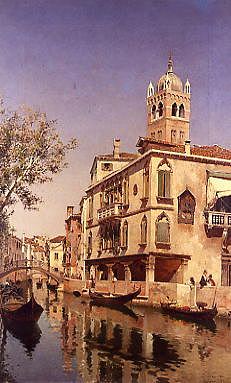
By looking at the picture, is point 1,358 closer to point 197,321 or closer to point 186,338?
point 186,338

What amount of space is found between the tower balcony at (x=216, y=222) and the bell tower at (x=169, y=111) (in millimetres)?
8504

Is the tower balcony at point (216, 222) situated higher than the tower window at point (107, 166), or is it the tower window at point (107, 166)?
the tower window at point (107, 166)

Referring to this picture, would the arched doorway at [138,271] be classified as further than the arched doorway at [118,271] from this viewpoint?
No

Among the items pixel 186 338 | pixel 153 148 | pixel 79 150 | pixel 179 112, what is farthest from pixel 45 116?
pixel 179 112

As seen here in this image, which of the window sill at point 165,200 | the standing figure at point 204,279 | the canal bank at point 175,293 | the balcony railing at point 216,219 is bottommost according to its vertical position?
the canal bank at point 175,293

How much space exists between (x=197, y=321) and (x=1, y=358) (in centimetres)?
429

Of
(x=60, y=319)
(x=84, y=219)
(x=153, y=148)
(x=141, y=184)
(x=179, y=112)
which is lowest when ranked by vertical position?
(x=60, y=319)

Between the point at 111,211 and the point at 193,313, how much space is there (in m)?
3.96

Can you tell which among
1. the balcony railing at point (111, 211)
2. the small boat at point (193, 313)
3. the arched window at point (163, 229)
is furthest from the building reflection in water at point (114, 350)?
the balcony railing at point (111, 211)

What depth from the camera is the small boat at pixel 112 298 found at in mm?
10773

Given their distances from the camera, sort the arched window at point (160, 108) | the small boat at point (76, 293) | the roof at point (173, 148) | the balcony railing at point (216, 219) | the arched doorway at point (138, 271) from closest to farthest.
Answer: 1. the balcony railing at point (216, 219)
2. the roof at point (173, 148)
3. the arched doorway at point (138, 271)
4. the small boat at point (76, 293)
5. the arched window at point (160, 108)

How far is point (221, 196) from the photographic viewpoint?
1155 centimetres

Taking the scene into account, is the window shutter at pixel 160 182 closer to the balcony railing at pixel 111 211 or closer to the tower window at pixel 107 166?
the tower window at pixel 107 166

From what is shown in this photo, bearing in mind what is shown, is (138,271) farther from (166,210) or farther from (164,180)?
(164,180)
